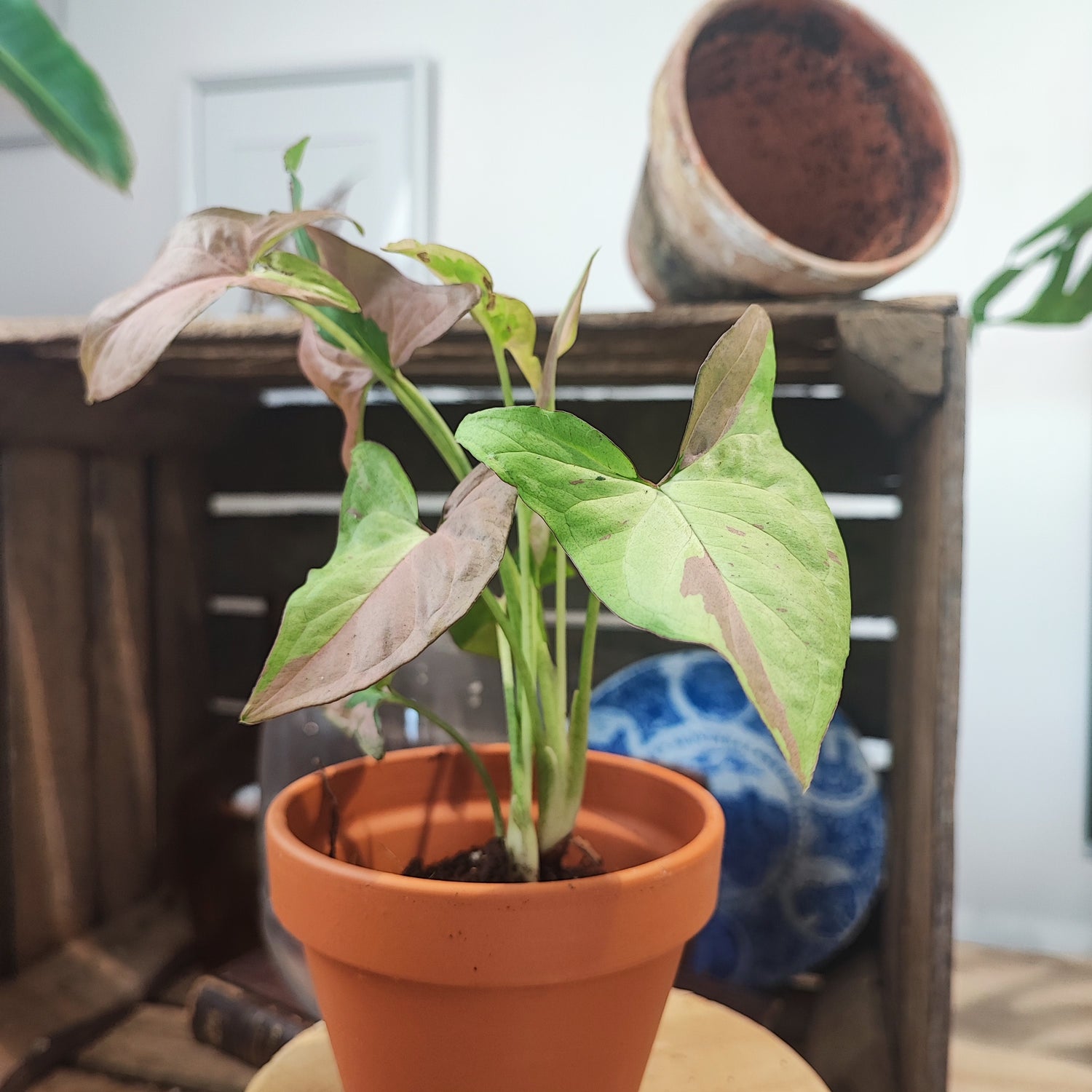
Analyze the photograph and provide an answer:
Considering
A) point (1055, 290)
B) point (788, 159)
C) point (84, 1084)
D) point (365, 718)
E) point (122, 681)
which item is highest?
point (788, 159)

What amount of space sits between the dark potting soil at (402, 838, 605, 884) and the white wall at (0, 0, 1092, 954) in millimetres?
795

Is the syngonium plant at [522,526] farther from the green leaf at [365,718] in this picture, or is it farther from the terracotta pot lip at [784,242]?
the terracotta pot lip at [784,242]

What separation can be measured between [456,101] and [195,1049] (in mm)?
1259

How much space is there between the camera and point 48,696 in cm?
87

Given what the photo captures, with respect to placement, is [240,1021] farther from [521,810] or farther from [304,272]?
[304,272]

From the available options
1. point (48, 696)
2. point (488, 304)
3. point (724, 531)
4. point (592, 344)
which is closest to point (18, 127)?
point (48, 696)

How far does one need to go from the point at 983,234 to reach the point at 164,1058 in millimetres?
1341

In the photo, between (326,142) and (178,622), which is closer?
(178,622)

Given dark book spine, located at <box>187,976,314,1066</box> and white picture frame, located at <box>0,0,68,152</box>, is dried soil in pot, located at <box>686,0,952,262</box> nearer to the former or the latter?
dark book spine, located at <box>187,976,314,1066</box>

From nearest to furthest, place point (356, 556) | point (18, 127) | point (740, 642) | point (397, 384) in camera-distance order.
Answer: point (740, 642)
point (356, 556)
point (397, 384)
point (18, 127)

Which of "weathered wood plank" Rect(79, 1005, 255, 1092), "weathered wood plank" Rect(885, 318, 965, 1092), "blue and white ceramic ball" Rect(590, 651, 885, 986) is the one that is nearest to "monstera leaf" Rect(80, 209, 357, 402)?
"weathered wood plank" Rect(885, 318, 965, 1092)

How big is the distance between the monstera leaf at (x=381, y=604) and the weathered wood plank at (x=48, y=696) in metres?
0.68

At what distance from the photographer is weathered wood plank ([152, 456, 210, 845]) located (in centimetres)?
104

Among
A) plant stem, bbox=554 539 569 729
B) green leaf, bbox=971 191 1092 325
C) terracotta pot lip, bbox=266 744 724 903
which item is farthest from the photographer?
green leaf, bbox=971 191 1092 325
